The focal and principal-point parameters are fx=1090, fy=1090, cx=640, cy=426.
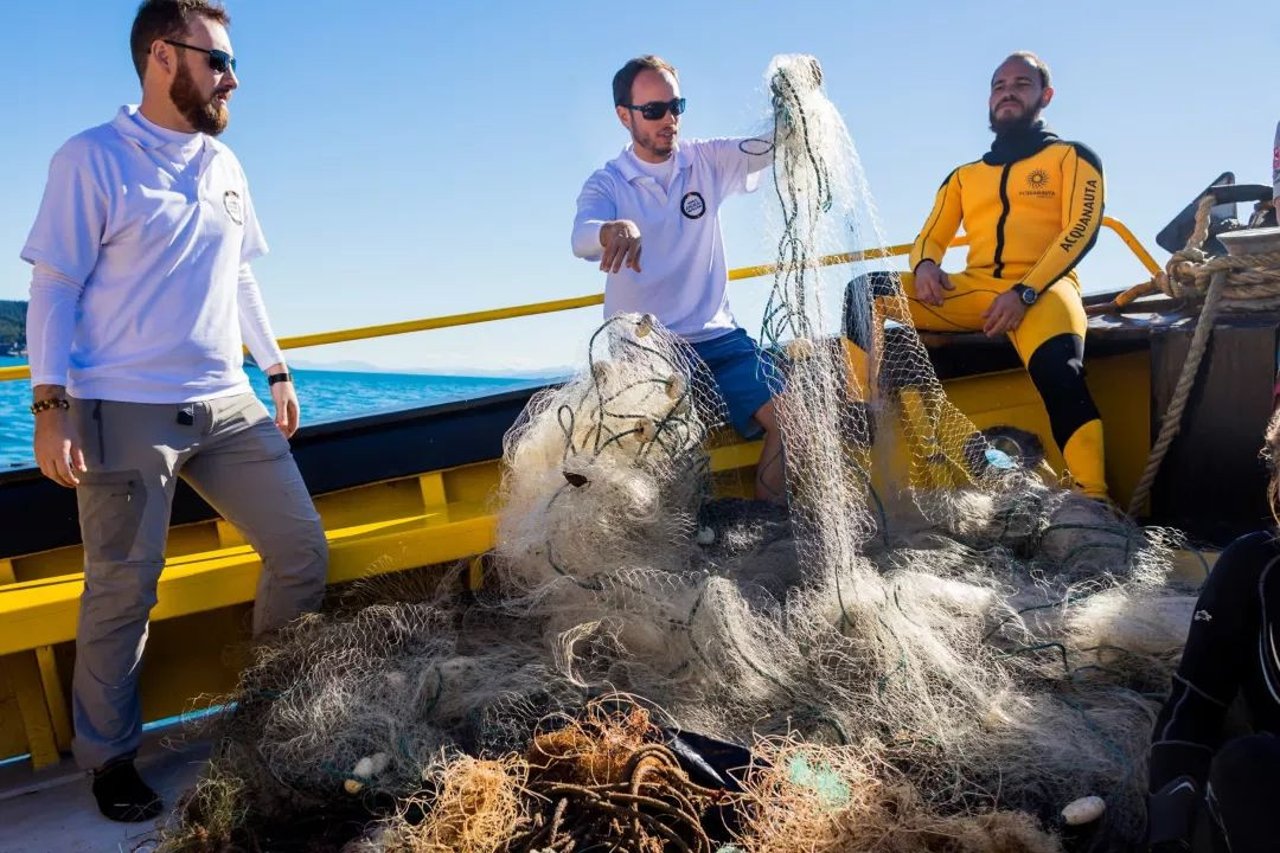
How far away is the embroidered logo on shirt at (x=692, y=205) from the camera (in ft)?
14.9

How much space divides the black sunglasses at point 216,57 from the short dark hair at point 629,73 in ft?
5.23

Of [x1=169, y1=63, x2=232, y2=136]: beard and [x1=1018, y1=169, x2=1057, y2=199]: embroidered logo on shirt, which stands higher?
[x1=169, y1=63, x2=232, y2=136]: beard

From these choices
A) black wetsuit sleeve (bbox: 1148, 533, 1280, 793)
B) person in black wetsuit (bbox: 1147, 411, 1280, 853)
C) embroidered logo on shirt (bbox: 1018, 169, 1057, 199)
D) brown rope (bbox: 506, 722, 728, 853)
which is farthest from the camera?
embroidered logo on shirt (bbox: 1018, 169, 1057, 199)

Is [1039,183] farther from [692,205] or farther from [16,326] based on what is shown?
[16,326]

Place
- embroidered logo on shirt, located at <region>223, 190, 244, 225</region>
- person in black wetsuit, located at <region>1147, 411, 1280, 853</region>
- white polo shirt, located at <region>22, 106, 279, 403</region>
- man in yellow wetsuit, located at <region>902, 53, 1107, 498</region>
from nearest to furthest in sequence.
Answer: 1. person in black wetsuit, located at <region>1147, 411, 1280, 853</region>
2. white polo shirt, located at <region>22, 106, 279, 403</region>
3. embroidered logo on shirt, located at <region>223, 190, 244, 225</region>
4. man in yellow wetsuit, located at <region>902, 53, 1107, 498</region>

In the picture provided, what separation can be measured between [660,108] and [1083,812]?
10.0 feet

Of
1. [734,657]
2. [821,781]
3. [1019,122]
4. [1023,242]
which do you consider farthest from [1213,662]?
[1019,122]

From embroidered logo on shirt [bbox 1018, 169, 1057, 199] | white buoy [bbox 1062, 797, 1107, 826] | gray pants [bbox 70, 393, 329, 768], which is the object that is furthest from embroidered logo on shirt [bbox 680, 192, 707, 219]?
white buoy [bbox 1062, 797, 1107, 826]

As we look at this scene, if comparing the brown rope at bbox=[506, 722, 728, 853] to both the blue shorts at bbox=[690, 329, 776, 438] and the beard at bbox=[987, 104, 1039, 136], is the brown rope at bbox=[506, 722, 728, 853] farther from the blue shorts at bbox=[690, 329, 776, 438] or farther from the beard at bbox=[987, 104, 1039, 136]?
the beard at bbox=[987, 104, 1039, 136]

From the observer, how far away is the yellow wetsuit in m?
4.53

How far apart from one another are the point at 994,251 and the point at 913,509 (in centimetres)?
180

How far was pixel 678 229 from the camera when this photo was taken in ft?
14.8

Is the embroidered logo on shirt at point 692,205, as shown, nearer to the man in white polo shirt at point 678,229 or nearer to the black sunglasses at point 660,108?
the man in white polo shirt at point 678,229

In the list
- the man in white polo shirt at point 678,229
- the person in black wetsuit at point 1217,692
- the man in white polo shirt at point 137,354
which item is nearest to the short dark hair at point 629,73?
the man in white polo shirt at point 678,229
